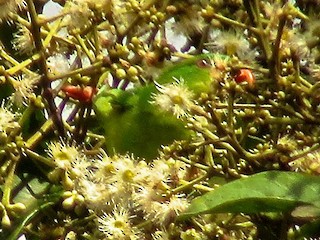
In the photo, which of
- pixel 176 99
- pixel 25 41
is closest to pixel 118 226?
pixel 176 99

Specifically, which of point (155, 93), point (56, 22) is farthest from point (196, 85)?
point (56, 22)

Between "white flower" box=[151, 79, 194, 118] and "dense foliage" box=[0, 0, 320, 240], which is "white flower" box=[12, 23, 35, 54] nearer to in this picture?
"dense foliage" box=[0, 0, 320, 240]

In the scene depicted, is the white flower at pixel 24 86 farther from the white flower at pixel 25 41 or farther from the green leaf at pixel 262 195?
the green leaf at pixel 262 195

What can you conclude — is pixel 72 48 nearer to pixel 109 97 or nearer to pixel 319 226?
pixel 109 97

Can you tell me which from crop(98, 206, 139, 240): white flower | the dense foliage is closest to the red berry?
the dense foliage

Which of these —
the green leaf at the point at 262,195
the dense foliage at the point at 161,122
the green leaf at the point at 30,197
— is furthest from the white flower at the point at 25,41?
the green leaf at the point at 262,195
